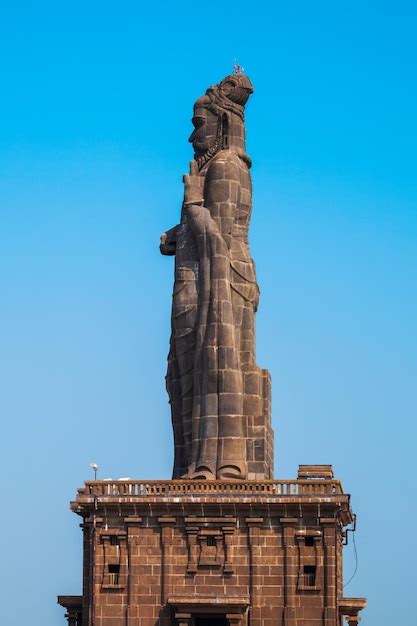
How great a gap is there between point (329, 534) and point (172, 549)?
4626 millimetres

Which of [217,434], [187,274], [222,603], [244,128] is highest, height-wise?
[244,128]

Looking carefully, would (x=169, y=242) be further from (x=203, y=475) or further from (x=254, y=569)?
(x=254, y=569)

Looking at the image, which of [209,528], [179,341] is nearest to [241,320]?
[179,341]

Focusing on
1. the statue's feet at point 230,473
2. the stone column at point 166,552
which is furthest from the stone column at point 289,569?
the stone column at point 166,552

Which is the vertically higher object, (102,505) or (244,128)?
(244,128)

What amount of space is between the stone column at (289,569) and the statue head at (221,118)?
12.4 meters

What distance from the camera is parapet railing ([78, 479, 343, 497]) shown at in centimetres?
7200

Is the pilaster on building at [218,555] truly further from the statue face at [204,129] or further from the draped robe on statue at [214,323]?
the statue face at [204,129]

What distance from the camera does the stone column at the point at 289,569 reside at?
7112cm

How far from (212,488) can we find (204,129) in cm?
1206

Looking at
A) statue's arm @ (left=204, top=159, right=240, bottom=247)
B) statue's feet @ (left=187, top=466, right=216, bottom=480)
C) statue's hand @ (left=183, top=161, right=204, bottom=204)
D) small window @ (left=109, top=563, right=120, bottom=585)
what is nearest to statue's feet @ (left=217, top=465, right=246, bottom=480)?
statue's feet @ (left=187, top=466, right=216, bottom=480)

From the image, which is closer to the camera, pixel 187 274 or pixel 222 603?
pixel 222 603

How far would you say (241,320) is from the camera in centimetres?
7544

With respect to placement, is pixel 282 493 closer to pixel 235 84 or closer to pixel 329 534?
pixel 329 534
